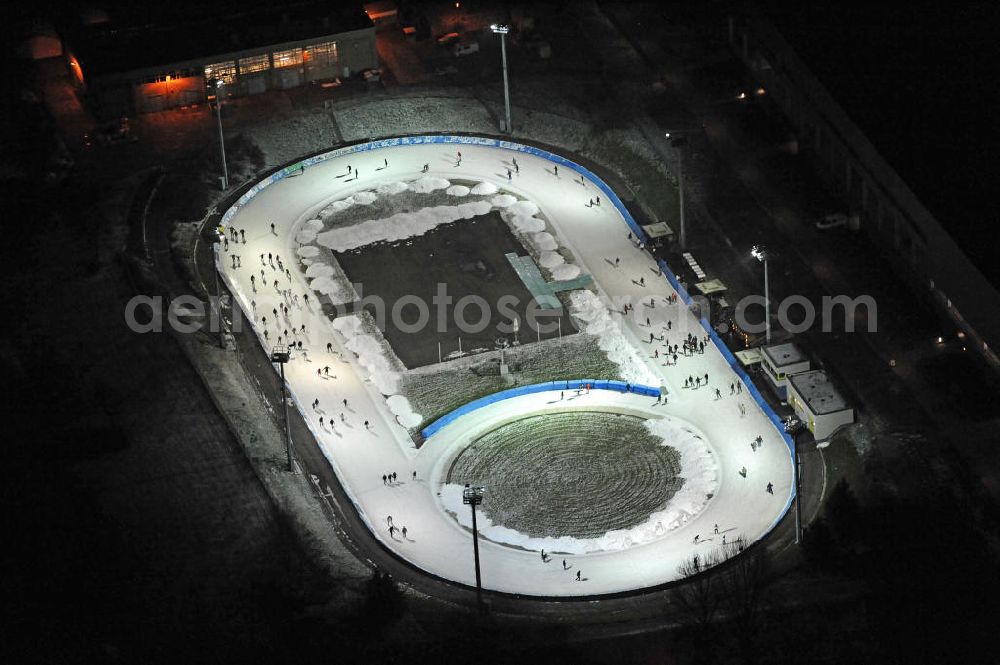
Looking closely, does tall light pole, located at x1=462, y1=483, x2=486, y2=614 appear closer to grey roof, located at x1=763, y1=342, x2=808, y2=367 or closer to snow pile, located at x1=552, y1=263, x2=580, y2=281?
grey roof, located at x1=763, y1=342, x2=808, y2=367

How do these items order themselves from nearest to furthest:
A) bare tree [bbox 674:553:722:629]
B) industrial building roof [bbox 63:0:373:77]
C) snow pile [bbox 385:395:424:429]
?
bare tree [bbox 674:553:722:629] → snow pile [bbox 385:395:424:429] → industrial building roof [bbox 63:0:373:77]

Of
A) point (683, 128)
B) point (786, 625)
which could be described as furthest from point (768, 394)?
point (683, 128)

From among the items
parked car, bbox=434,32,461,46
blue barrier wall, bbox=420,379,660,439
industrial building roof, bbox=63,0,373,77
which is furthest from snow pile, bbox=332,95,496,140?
blue barrier wall, bbox=420,379,660,439

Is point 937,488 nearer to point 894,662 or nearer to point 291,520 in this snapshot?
point 894,662

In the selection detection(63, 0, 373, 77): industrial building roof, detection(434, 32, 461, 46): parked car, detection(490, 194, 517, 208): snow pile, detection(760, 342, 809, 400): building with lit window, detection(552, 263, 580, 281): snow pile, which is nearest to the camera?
detection(760, 342, 809, 400): building with lit window

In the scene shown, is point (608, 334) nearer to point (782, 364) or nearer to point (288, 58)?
point (782, 364)
